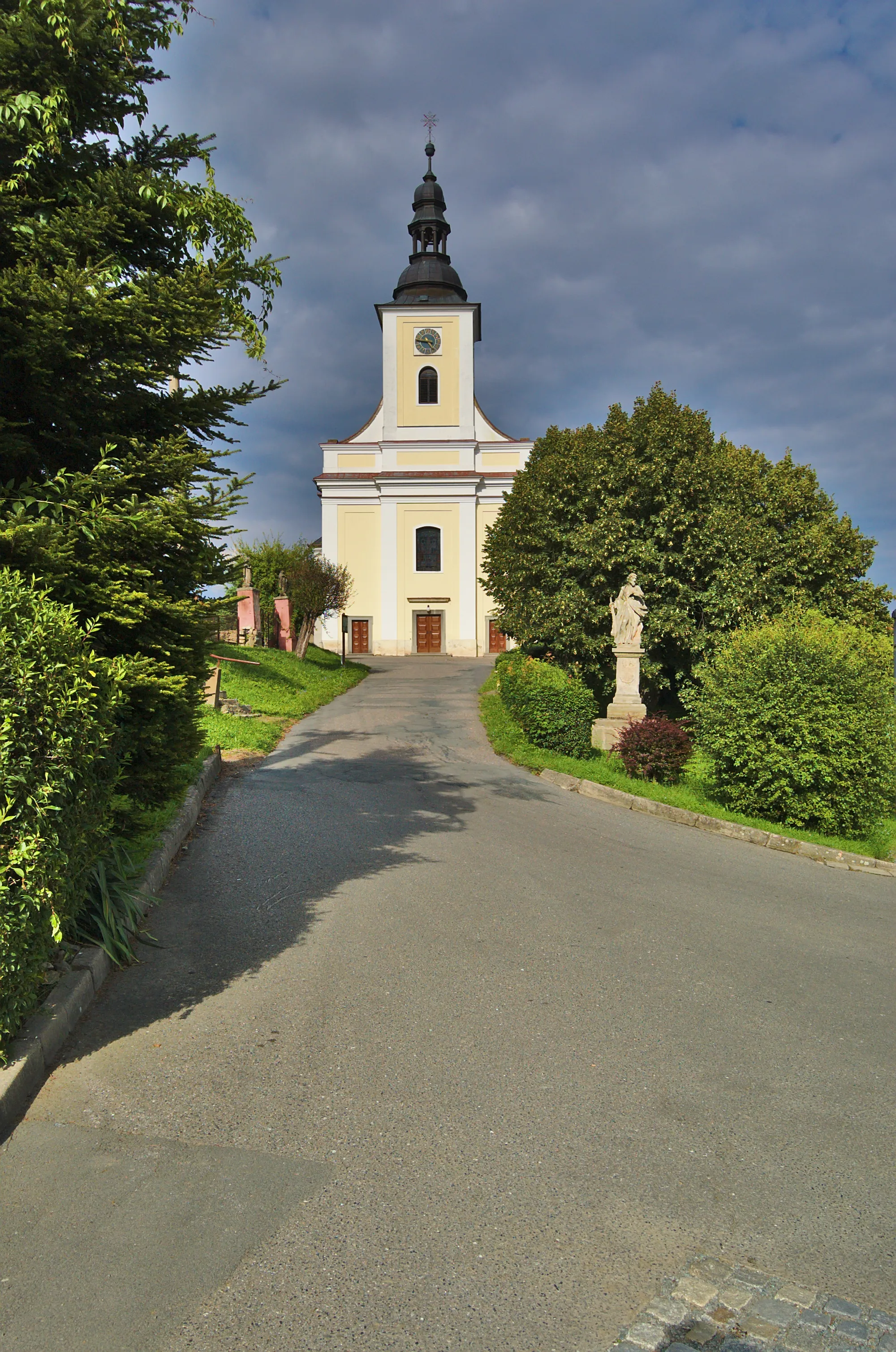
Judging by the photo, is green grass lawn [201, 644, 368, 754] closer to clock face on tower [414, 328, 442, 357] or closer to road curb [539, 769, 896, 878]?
road curb [539, 769, 896, 878]

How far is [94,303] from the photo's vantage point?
4.65 meters

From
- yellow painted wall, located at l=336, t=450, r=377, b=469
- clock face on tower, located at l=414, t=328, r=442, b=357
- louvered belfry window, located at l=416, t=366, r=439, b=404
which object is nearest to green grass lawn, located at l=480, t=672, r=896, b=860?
yellow painted wall, located at l=336, t=450, r=377, b=469

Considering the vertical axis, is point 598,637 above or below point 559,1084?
above

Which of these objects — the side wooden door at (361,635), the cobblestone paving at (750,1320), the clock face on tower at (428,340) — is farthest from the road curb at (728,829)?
the clock face on tower at (428,340)

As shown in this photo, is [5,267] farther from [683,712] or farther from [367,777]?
[683,712]

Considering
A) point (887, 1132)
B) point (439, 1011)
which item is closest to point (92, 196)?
point (439, 1011)

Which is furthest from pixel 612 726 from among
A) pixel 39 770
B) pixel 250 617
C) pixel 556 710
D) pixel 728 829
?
pixel 250 617

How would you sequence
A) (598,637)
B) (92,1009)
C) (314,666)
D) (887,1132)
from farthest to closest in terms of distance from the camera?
(314,666) < (598,637) < (92,1009) < (887,1132)

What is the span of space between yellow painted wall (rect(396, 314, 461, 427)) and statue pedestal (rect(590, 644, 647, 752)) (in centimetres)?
2900

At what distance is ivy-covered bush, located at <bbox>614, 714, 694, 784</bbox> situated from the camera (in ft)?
44.5

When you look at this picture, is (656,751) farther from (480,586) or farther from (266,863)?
(480,586)

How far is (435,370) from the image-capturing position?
42500 mm

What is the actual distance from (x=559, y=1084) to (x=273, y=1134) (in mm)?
1292

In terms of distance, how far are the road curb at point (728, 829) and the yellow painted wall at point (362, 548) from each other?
98.7ft
